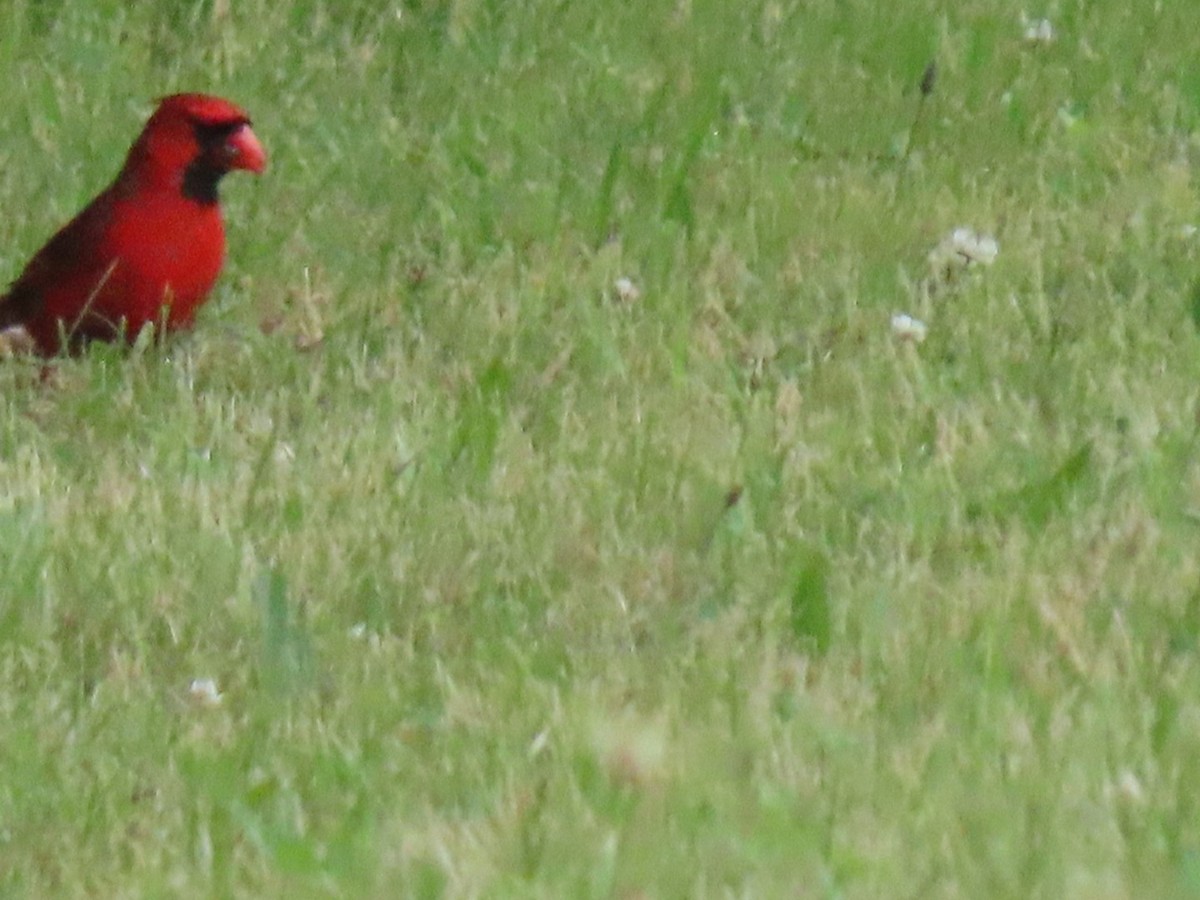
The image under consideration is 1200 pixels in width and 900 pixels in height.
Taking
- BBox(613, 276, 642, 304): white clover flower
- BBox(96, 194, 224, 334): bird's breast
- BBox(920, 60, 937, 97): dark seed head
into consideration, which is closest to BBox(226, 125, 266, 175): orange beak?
BBox(96, 194, 224, 334): bird's breast

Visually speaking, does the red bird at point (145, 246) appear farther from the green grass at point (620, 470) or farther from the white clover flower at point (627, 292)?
the white clover flower at point (627, 292)

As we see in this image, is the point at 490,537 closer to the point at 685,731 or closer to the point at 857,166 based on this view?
the point at 685,731

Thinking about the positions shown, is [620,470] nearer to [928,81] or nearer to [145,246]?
[145,246]

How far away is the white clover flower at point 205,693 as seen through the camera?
125 inches

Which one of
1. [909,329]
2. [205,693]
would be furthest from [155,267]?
[205,693]

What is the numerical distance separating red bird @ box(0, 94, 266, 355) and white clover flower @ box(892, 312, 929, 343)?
3.91ft

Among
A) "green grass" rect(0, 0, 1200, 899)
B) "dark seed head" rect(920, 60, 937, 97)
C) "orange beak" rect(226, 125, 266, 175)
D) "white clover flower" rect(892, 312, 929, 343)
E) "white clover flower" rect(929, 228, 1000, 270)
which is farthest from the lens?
"dark seed head" rect(920, 60, 937, 97)

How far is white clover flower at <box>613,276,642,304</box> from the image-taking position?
15.3 feet

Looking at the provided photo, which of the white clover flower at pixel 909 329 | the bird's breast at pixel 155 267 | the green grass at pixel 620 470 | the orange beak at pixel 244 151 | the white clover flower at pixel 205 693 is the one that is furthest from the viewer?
the orange beak at pixel 244 151

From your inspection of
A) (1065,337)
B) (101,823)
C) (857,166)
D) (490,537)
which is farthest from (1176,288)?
(101,823)

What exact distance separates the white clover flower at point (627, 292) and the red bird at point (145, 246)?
0.70 meters

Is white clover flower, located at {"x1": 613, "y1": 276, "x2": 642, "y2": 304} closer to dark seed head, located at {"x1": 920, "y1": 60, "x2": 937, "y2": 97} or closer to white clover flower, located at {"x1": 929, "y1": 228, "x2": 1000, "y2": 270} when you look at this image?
white clover flower, located at {"x1": 929, "y1": 228, "x2": 1000, "y2": 270}

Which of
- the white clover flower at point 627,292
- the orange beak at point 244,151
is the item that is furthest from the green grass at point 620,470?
the orange beak at point 244,151

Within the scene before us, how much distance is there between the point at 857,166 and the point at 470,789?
108 inches
